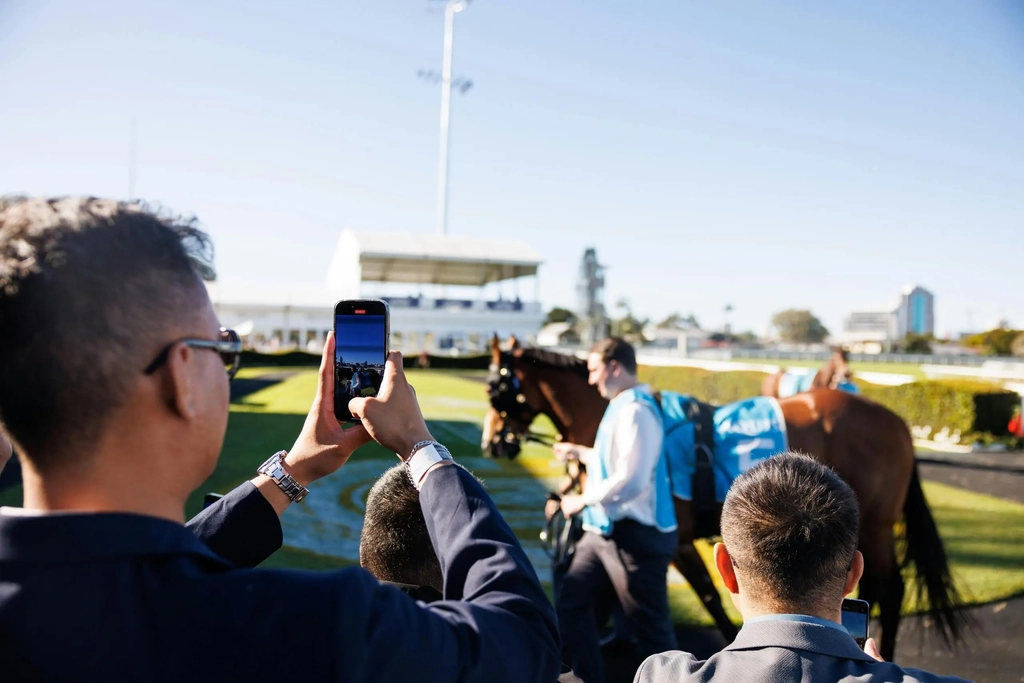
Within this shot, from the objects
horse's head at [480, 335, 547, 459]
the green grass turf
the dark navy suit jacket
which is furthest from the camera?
the green grass turf

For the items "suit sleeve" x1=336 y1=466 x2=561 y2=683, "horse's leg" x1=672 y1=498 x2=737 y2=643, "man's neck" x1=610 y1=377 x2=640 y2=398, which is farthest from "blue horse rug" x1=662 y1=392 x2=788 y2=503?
"suit sleeve" x1=336 y1=466 x2=561 y2=683

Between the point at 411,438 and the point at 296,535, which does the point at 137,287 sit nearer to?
the point at 411,438

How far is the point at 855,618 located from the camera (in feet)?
5.47

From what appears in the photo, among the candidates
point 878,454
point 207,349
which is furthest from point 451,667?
point 878,454

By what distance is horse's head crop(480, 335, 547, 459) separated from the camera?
516 cm

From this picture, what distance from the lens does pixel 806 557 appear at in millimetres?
1516

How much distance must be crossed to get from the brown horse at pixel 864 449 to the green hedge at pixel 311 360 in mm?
28445

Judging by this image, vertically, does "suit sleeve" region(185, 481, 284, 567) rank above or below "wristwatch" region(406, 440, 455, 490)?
below

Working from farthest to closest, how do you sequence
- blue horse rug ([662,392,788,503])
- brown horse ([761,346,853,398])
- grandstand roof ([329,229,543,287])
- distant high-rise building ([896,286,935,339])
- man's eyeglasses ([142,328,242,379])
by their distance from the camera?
distant high-rise building ([896,286,935,339]) → grandstand roof ([329,229,543,287]) → brown horse ([761,346,853,398]) → blue horse rug ([662,392,788,503]) → man's eyeglasses ([142,328,242,379])

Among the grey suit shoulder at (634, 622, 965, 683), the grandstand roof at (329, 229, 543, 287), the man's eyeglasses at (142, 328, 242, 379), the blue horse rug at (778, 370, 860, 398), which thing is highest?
the grandstand roof at (329, 229, 543, 287)

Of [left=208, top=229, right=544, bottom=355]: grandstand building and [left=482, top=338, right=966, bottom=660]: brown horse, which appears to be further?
[left=208, top=229, right=544, bottom=355]: grandstand building

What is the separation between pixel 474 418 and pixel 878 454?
11148mm

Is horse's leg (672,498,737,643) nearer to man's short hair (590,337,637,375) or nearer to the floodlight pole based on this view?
man's short hair (590,337,637,375)

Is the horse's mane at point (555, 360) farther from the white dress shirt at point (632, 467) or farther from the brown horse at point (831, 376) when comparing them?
the brown horse at point (831, 376)
